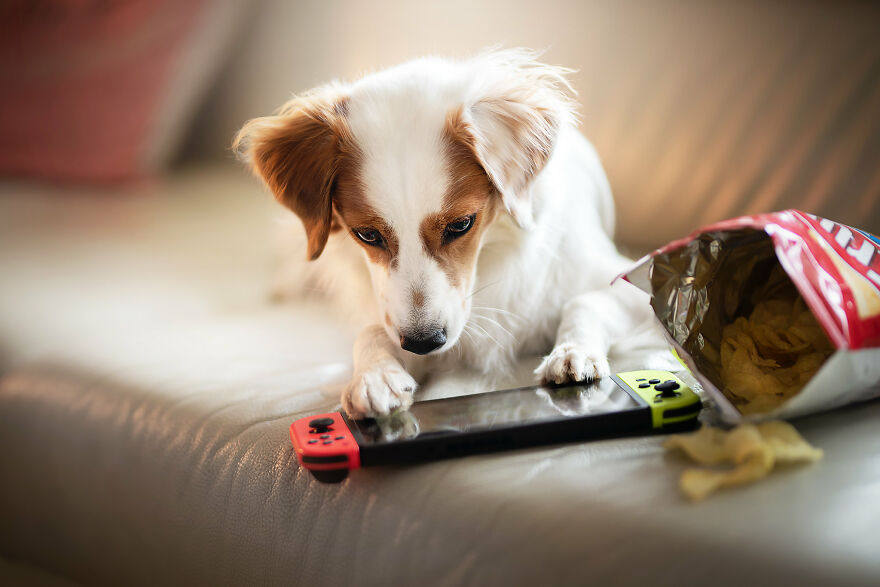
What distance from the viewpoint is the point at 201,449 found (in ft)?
3.40

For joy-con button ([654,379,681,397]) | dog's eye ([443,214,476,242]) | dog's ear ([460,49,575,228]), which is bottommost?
joy-con button ([654,379,681,397])

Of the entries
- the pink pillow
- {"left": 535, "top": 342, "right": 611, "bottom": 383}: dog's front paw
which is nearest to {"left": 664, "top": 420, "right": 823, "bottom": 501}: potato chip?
{"left": 535, "top": 342, "right": 611, "bottom": 383}: dog's front paw

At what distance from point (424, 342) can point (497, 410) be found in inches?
5.9

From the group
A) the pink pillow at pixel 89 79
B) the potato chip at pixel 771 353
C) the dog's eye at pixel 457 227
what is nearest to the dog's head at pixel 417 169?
the dog's eye at pixel 457 227

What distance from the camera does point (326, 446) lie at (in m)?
0.88

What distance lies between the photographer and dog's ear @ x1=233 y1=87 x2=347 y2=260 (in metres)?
1.13

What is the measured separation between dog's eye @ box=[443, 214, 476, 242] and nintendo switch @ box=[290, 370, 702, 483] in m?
0.27

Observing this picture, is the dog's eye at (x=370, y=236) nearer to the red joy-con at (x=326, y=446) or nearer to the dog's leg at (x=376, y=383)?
the dog's leg at (x=376, y=383)

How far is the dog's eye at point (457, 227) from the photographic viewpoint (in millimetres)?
1083

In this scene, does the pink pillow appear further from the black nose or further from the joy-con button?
the joy-con button

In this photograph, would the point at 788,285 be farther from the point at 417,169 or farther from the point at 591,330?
the point at 417,169

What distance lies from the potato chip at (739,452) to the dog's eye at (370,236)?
1.63 ft

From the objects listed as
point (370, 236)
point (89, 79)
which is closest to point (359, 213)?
point (370, 236)

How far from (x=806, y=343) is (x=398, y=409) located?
1.64ft
